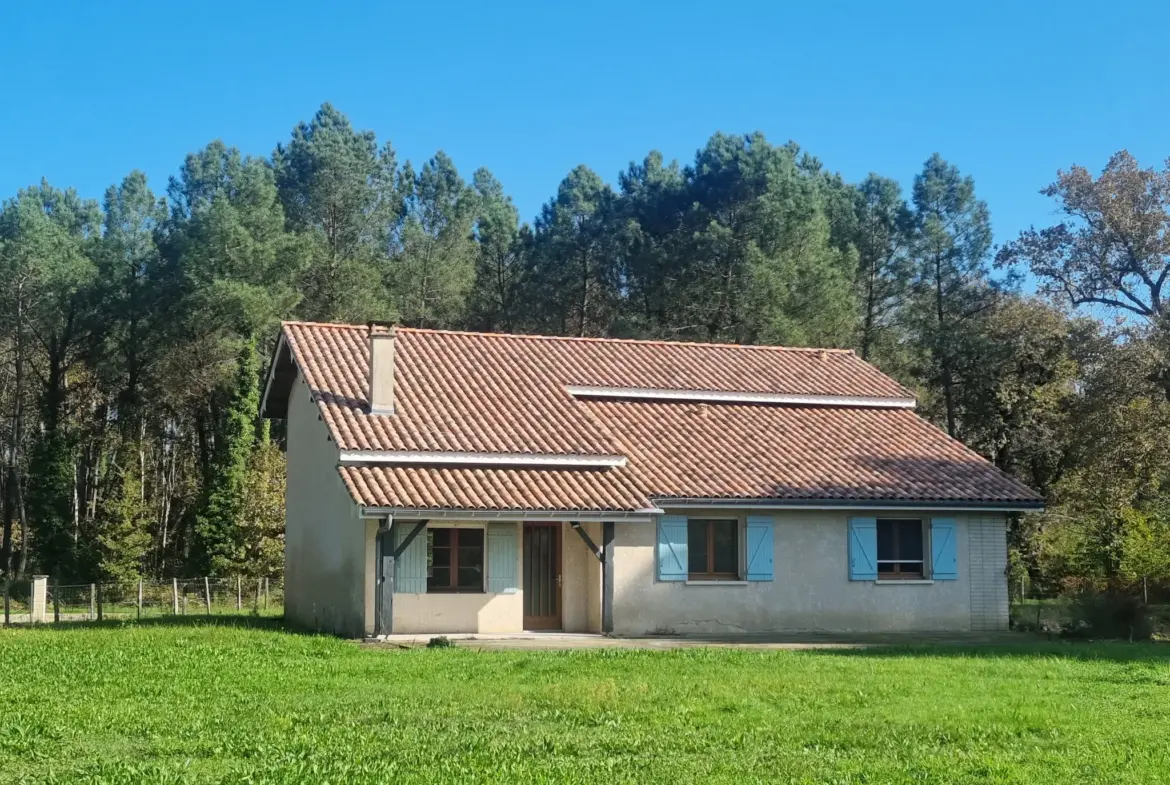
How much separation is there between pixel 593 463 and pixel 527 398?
284 cm

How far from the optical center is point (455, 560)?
73.3ft

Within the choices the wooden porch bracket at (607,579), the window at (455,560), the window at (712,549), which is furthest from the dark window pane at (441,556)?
the window at (712,549)

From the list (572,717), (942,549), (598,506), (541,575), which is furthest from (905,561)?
(572,717)

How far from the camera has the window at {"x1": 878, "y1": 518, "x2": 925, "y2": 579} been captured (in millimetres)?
24734

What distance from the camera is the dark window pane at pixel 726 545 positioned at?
23938mm

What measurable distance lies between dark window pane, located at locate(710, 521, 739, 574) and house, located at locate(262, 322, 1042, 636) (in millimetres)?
32

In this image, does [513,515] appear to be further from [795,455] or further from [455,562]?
[795,455]

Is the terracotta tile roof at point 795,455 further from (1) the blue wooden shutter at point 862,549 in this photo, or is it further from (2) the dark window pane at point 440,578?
(2) the dark window pane at point 440,578

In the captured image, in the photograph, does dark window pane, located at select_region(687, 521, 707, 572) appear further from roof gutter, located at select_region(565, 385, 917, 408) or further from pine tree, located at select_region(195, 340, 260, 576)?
pine tree, located at select_region(195, 340, 260, 576)

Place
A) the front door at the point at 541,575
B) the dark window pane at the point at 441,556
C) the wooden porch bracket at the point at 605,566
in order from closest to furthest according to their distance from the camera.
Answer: the dark window pane at the point at 441,556 → the wooden porch bracket at the point at 605,566 → the front door at the point at 541,575

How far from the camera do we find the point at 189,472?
49.8 meters

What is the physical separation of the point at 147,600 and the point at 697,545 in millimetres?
17963

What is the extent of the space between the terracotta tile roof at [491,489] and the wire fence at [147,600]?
8.85 metres

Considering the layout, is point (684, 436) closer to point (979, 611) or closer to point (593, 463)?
point (593, 463)
